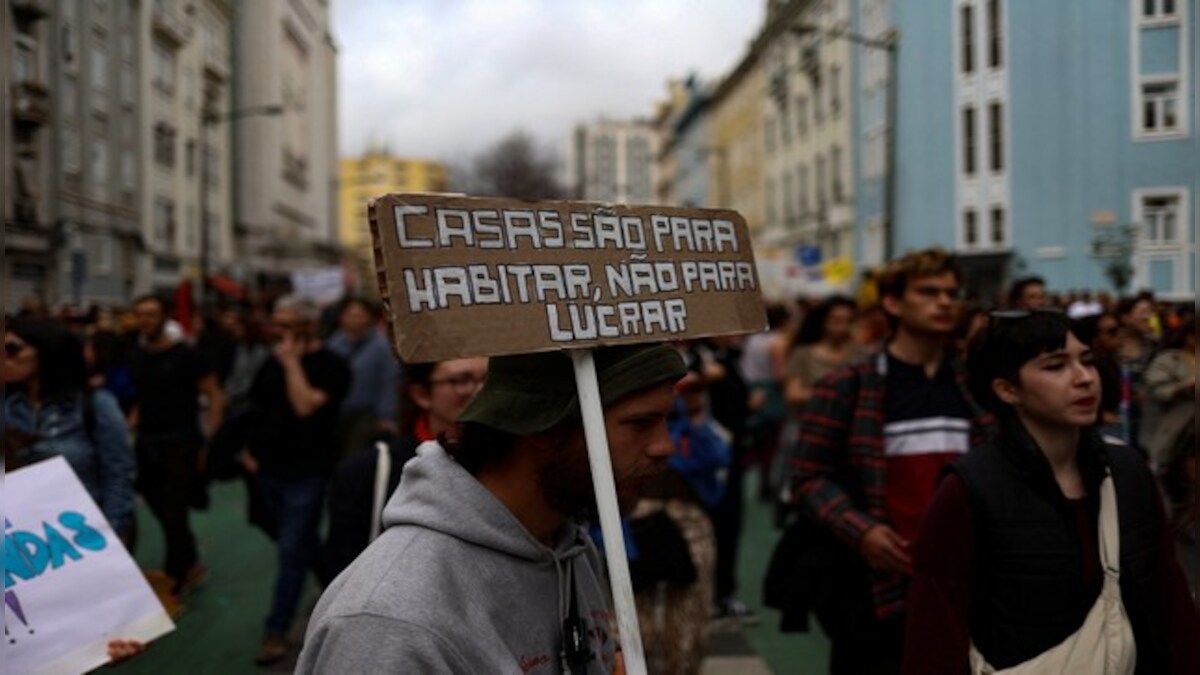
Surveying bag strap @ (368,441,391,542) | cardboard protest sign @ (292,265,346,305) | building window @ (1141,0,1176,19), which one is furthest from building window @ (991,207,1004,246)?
cardboard protest sign @ (292,265,346,305)

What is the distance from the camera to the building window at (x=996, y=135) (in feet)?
15.0

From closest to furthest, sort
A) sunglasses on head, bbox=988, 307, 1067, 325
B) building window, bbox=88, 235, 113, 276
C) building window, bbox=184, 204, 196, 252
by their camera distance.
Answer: sunglasses on head, bbox=988, 307, 1067, 325
building window, bbox=88, 235, 113, 276
building window, bbox=184, 204, 196, 252

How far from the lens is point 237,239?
20.4 m

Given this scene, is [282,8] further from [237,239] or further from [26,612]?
[237,239]

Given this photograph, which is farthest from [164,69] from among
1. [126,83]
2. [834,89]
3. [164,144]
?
[834,89]

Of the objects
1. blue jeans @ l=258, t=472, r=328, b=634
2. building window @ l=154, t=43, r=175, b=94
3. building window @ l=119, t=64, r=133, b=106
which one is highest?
building window @ l=154, t=43, r=175, b=94

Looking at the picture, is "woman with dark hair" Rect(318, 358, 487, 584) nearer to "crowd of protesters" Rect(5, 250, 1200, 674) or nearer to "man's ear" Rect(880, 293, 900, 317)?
"crowd of protesters" Rect(5, 250, 1200, 674)

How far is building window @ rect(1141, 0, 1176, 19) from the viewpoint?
3.47 meters

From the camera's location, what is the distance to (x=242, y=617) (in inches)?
264

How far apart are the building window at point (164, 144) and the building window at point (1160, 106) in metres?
4.60

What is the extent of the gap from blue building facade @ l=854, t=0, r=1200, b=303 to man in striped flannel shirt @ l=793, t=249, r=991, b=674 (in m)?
0.82

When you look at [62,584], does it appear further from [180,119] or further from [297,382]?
[180,119]

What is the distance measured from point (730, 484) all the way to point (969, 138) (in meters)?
2.63

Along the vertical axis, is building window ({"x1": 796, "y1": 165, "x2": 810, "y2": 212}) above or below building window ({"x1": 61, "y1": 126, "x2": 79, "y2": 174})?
above
